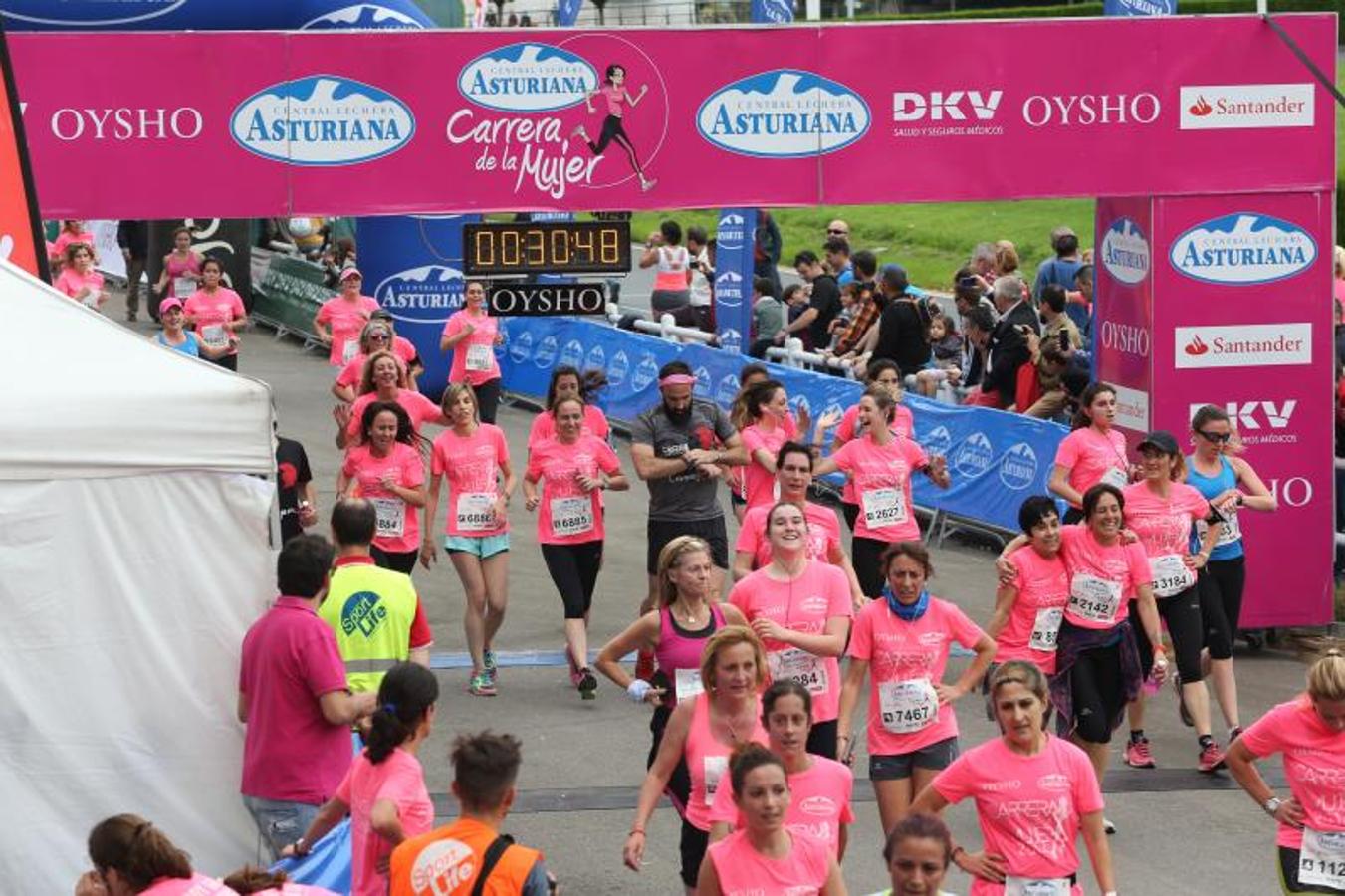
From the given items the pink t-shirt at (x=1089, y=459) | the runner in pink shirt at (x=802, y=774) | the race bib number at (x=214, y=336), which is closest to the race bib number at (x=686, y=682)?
the runner in pink shirt at (x=802, y=774)

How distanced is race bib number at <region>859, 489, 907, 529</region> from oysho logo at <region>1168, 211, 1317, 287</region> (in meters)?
2.58

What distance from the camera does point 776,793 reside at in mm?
6633

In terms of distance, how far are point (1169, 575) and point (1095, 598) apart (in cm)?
136

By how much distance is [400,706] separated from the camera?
284 inches

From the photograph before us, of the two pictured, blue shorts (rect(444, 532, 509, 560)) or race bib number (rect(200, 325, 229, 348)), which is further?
race bib number (rect(200, 325, 229, 348))

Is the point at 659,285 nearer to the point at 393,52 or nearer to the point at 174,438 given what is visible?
the point at 393,52

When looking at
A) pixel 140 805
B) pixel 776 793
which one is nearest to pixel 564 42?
pixel 140 805

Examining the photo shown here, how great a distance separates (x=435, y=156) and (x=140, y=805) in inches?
229

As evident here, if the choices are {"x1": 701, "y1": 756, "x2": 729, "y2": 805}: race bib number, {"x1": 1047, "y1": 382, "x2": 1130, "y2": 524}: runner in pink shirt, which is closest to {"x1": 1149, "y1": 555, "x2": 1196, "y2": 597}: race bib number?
{"x1": 1047, "y1": 382, "x2": 1130, "y2": 524}: runner in pink shirt

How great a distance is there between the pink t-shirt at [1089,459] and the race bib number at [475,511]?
10.8ft

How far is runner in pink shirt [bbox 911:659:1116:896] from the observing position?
7523 mm

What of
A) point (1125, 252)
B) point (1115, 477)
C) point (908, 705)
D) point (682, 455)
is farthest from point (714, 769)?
point (1125, 252)

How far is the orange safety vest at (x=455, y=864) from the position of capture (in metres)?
6.19

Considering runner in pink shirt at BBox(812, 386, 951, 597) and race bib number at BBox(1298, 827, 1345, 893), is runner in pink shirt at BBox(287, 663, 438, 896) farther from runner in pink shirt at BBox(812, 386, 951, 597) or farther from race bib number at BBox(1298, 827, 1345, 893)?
runner in pink shirt at BBox(812, 386, 951, 597)
